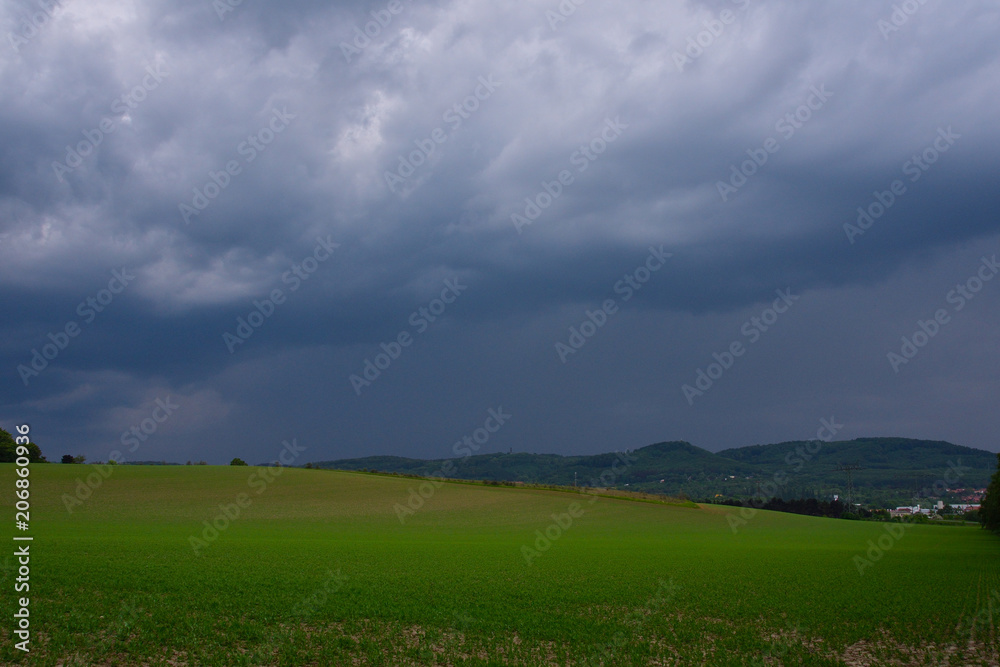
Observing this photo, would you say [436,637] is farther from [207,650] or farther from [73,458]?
[73,458]

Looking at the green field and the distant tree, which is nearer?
the green field

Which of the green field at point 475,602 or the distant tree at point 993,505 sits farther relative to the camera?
the distant tree at point 993,505

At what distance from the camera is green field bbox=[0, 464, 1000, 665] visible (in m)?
15.7

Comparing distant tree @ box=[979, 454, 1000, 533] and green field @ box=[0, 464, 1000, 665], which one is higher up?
green field @ box=[0, 464, 1000, 665]

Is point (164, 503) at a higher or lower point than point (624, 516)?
higher

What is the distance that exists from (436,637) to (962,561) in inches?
1687

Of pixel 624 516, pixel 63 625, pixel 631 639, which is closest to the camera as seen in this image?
pixel 63 625

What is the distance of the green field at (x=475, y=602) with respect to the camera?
15672 millimetres

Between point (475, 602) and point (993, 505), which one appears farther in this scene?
point (993, 505)

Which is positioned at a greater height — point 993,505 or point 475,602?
point 475,602

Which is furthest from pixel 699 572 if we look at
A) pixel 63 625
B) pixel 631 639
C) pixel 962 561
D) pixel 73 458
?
pixel 73 458

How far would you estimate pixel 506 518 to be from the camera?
68875 millimetres

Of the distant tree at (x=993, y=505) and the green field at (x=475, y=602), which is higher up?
the green field at (x=475, y=602)

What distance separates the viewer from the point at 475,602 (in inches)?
837
